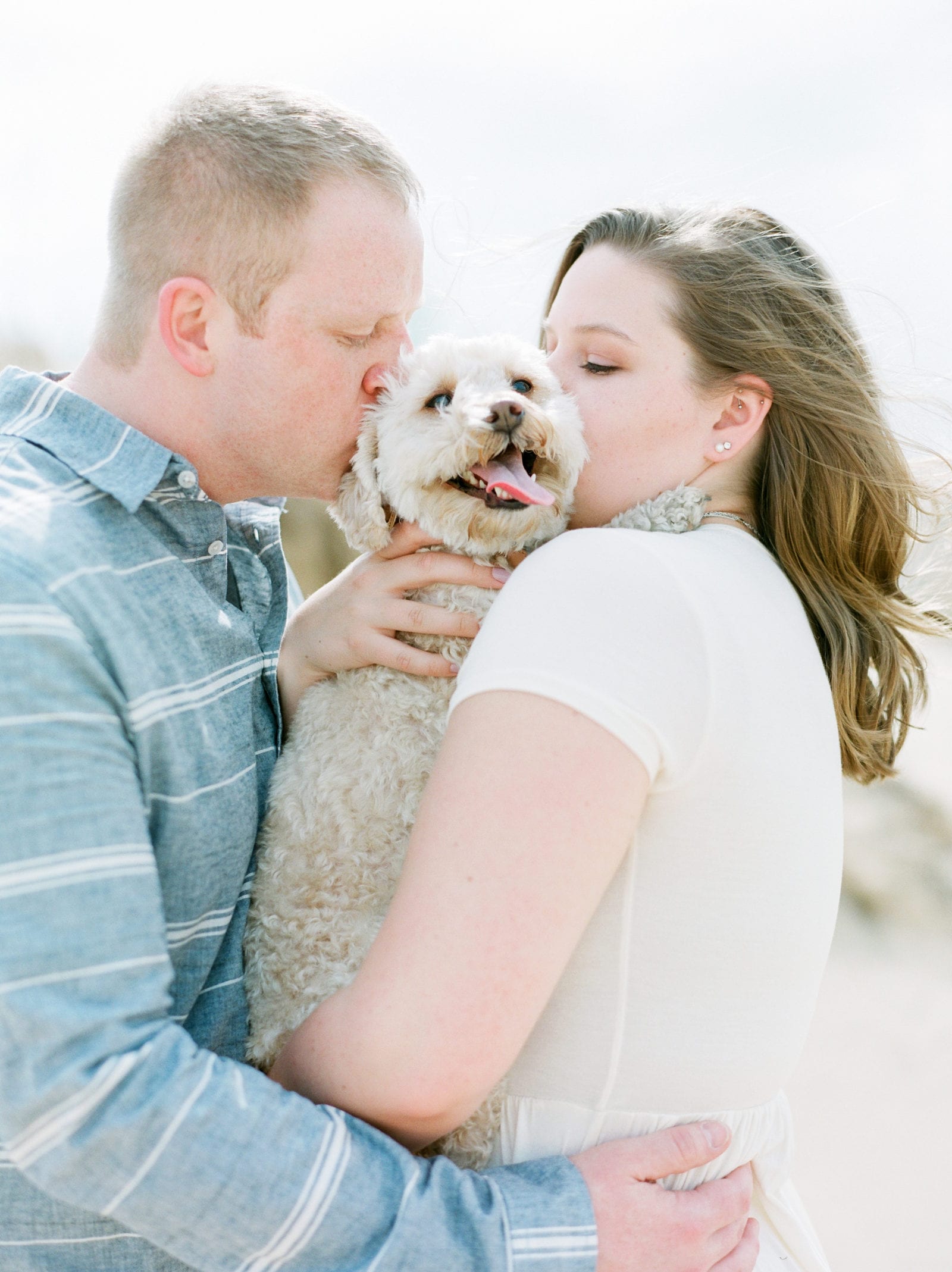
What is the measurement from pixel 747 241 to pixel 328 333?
1.00 meters

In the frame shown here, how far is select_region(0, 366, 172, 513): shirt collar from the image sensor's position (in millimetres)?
1610

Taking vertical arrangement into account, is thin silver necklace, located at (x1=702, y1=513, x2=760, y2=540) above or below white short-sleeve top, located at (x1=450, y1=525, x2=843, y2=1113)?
above

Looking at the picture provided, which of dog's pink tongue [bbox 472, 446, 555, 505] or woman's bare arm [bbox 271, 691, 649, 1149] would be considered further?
dog's pink tongue [bbox 472, 446, 555, 505]

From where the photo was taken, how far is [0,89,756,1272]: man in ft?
4.08

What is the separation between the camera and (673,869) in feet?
4.70

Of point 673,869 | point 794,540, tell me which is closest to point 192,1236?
point 673,869

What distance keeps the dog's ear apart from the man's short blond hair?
38 cm

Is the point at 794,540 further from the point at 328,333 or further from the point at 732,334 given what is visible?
the point at 328,333

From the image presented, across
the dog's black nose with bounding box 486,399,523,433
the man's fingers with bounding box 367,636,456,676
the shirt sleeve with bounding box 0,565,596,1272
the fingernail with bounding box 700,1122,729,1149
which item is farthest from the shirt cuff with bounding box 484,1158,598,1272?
the dog's black nose with bounding box 486,399,523,433

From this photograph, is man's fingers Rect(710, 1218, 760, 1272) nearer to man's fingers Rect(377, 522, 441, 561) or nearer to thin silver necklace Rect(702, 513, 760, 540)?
thin silver necklace Rect(702, 513, 760, 540)

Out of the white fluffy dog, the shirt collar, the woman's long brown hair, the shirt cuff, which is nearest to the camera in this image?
the shirt cuff

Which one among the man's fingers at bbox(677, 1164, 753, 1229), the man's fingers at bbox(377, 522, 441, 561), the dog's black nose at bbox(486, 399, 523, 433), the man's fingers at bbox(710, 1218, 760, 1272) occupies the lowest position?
the man's fingers at bbox(710, 1218, 760, 1272)

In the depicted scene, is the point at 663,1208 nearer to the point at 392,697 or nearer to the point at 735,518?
the point at 392,697

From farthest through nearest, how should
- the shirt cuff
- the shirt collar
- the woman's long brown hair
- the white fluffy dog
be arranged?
1. the woman's long brown hair
2. the white fluffy dog
3. the shirt collar
4. the shirt cuff
